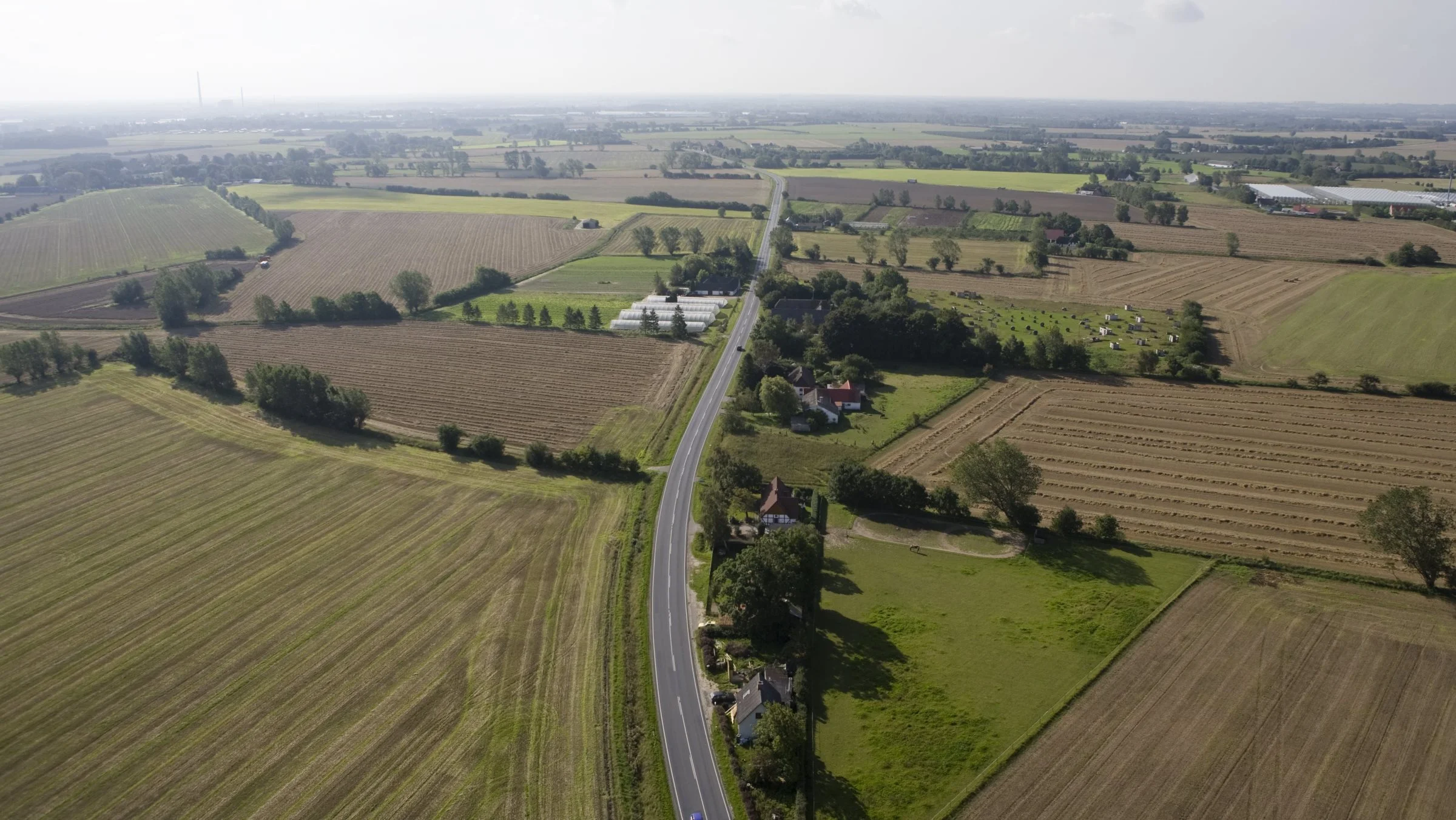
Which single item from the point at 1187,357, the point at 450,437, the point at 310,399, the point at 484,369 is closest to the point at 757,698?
the point at 450,437

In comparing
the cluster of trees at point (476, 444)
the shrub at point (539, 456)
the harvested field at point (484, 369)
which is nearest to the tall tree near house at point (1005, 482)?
the harvested field at point (484, 369)

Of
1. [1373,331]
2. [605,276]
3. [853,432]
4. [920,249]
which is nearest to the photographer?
[853,432]

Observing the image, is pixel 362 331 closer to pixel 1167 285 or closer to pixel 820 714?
pixel 820 714

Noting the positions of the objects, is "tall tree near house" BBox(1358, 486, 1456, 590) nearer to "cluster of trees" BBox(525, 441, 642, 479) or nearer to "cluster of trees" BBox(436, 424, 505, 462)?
"cluster of trees" BBox(525, 441, 642, 479)

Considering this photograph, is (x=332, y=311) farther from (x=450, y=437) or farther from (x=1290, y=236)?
(x=1290, y=236)

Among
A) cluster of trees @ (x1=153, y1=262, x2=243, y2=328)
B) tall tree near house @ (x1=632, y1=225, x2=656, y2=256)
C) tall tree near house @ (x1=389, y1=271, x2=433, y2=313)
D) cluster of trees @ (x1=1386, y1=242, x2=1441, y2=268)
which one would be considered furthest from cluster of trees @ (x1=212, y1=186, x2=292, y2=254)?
cluster of trees @ (x1=1386, y1=242, x2=1441, y2=268)

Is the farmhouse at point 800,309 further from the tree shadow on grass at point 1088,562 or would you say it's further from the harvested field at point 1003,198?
the harvested field at point 1003,198
